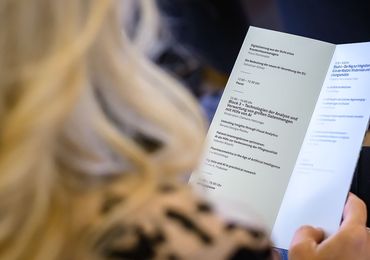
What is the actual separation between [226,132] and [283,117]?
85mm

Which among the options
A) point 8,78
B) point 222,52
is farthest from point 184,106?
point 222,52

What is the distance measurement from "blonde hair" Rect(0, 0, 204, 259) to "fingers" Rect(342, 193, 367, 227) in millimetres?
351

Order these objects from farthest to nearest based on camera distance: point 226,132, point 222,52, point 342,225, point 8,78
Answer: point 222,52 → point 226,132 → point 342,225 → point 8,78

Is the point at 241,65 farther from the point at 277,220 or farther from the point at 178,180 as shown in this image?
the point at 178,180

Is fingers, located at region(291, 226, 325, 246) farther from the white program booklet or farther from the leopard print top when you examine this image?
the leopard print top

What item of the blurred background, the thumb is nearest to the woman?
the thumb

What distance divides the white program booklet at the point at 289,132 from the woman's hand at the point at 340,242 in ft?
0.06

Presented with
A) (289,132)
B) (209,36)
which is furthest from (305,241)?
(209,36)

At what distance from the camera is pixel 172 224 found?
1.84ft

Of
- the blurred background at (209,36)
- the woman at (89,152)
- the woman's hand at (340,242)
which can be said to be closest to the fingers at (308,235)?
the woman's hand at (340,242)

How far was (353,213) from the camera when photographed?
0.88 metres

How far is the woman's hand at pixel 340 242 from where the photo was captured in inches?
33.3

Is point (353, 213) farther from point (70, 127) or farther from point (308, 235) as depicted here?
point (70, 127)

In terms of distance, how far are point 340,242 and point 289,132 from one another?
180 millimetres
